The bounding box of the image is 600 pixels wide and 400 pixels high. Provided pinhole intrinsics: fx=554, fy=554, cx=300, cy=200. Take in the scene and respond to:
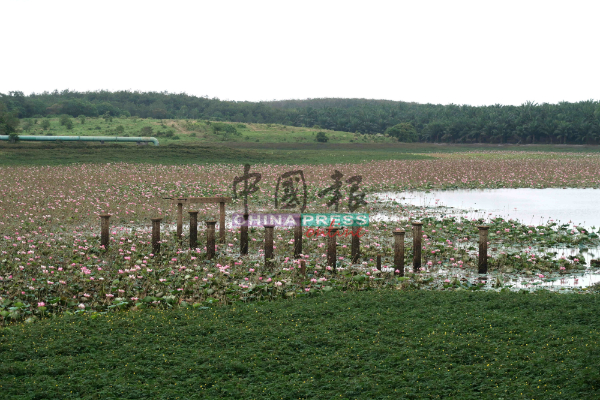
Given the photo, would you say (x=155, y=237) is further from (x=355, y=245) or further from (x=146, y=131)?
(x=146, y=131)

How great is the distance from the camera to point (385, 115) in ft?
439

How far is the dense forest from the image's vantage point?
100188 millimetres

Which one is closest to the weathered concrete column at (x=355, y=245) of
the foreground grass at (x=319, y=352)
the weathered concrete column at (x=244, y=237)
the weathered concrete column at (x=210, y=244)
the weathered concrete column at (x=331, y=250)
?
the weathered concrete column at (x=331, y=250)

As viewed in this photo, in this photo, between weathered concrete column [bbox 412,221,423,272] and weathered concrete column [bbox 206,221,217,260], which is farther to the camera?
weathered concrete column [bbox 206,221,217,260]

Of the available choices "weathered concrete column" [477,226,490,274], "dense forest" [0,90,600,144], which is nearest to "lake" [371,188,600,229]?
"weathered concrete column" [477,226,490,274]

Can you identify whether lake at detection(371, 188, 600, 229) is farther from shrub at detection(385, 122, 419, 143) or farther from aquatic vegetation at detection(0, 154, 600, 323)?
shrub at detection(385, 122, 419, 143)

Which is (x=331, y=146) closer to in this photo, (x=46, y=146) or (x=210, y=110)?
(x=46, y=146)

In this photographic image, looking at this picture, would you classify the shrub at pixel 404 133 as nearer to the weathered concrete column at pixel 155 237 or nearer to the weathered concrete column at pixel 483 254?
the weathered concrete column at pixel 483 254

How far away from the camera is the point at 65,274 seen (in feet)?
33.0

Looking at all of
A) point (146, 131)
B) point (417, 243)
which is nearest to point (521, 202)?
point (417, 243)

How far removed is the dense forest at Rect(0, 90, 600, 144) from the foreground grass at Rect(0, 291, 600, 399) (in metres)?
82.1

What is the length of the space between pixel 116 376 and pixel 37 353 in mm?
1253

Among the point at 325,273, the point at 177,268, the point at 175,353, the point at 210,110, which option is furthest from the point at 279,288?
the point at 210,110

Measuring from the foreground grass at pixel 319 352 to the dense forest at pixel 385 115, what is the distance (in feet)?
269
